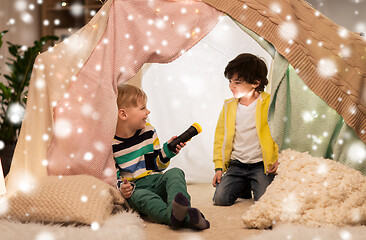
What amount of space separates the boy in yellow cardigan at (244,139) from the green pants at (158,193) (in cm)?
31

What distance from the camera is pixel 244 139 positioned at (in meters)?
1.75

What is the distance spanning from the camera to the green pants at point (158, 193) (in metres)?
1.29

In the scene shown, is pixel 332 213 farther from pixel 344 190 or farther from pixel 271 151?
pixel 271 151

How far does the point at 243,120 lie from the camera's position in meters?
1.76

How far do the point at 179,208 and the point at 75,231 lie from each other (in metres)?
0.30

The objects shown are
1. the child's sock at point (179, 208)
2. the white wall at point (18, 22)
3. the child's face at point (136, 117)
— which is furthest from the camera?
the white wall at point (18, 22)

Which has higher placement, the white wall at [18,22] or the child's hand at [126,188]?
the child's hand at [126,188]

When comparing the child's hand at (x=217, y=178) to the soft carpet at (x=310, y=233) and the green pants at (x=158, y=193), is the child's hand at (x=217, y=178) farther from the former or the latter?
the soft carpet at (x=310, y=233)

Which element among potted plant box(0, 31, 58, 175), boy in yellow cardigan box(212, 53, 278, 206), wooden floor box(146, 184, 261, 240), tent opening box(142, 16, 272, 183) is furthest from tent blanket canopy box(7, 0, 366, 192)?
potted plant box(0, 31, 58, 175)

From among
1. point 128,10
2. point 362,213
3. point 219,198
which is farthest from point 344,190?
point 128,10

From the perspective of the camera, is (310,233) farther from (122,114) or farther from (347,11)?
(347,11)

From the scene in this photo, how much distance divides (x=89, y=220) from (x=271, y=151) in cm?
81

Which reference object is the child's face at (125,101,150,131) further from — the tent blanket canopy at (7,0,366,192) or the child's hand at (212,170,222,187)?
the child's hand at (212,170,222,187)

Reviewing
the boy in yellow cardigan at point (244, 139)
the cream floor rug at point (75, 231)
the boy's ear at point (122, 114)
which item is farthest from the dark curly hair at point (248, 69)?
the cream floor rug at point (75, 231)
